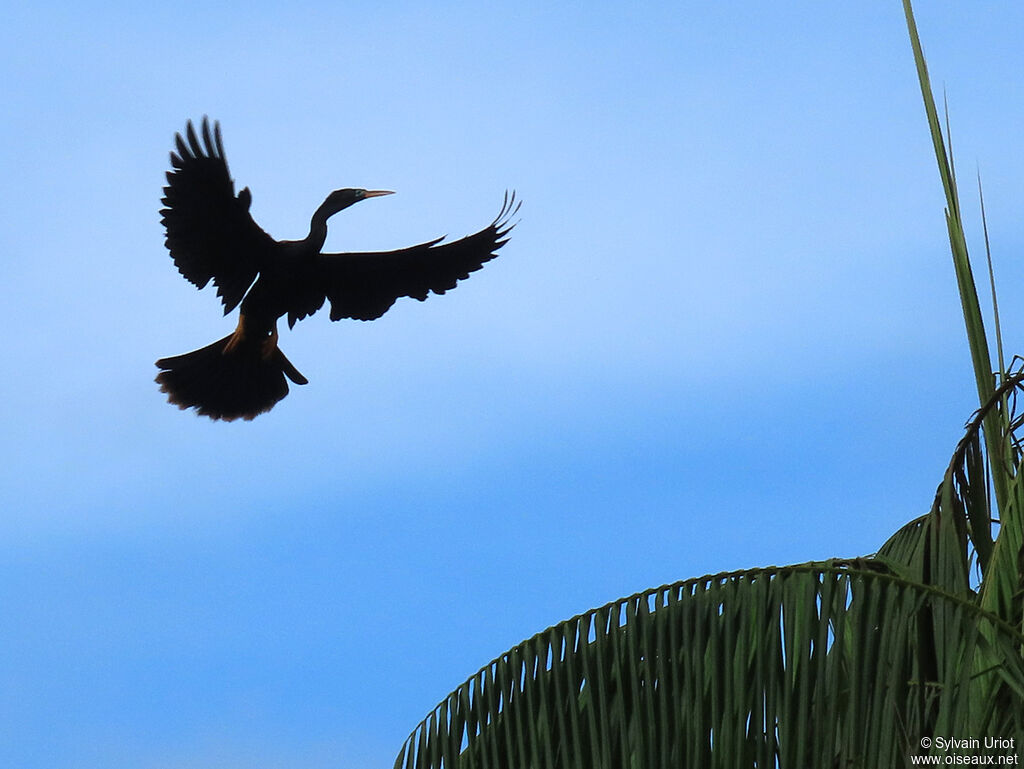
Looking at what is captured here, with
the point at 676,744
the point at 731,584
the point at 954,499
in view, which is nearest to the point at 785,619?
the point at 731,584

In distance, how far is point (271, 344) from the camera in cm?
457

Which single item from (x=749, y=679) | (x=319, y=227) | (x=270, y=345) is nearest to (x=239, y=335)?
(x=270, y=345)

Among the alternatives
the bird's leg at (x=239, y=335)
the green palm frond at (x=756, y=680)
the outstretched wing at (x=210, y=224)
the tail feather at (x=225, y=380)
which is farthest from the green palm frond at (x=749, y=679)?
the bird's leg at (x=239, y=335)

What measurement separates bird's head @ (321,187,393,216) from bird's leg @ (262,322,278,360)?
1.50ft

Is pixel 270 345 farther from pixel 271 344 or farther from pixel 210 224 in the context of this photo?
pixel 210 224

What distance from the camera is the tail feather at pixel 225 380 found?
443 cm

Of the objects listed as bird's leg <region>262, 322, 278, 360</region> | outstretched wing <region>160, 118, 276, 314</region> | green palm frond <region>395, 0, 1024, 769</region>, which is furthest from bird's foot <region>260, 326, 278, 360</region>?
green palm frond <region>395, 0, 1024, 769</region>

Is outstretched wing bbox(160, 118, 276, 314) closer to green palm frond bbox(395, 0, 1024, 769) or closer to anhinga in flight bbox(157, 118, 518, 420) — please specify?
anhinga in flight bbox(157, 118, 518, 420)

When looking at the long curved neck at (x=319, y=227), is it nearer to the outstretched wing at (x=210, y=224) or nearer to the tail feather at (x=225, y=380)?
the outstretched wing at (x=210, y=224)

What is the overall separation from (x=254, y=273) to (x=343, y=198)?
400mm

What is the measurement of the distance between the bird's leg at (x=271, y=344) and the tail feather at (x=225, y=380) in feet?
0.04

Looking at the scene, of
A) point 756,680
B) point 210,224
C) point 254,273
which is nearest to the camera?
point 756,680

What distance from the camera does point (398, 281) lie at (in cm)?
476

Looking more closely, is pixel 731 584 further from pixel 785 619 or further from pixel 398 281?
pixel 398 281
